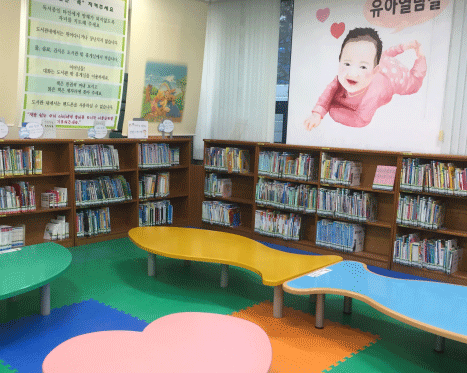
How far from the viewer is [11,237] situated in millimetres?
5500

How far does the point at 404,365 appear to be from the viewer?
339cm

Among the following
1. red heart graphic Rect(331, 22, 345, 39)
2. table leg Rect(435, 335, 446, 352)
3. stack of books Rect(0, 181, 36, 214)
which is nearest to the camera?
table leg Rect(435, 335, 446, 352)

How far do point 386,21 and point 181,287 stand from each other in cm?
401

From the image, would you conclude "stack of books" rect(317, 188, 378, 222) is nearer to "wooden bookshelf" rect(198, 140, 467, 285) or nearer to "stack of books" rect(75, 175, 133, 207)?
"wooden bookshelf" rect(198, 140, 467, 285)

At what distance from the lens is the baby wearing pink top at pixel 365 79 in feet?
18.8

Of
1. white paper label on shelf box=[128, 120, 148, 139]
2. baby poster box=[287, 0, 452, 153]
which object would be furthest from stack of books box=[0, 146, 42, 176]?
baby poster box=[287, 0, 452, 153]

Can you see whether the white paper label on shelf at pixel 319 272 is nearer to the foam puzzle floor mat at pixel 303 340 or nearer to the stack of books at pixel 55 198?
the foam puzzle floor mat at pixel 303 340

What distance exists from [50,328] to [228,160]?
3.85 metres

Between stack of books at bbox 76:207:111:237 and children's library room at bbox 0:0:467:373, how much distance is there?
33 millimetres

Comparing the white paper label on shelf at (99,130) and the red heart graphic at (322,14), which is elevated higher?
the red heart graphic at (322,14)

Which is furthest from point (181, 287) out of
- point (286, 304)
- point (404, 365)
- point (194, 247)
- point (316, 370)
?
point (404, 365)

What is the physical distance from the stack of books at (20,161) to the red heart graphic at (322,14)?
401 centimetres

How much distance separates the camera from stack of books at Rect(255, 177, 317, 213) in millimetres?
6277

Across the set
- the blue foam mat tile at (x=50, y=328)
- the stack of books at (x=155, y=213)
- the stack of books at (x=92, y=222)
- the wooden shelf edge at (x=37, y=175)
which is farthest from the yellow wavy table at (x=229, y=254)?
the stack of books at (x=155, y=213)
